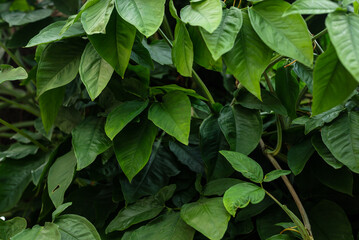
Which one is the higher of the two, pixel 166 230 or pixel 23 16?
pixel 23 16

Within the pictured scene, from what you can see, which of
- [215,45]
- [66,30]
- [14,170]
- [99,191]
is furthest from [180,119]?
[14,170]

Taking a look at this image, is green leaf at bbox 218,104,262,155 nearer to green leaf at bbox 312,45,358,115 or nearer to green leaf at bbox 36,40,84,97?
green leaf at bbox 312,45,358,115

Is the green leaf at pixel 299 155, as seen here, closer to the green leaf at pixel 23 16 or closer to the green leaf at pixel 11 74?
the green leaf at pixel 11 74

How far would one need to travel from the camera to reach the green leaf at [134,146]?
0.85 meters

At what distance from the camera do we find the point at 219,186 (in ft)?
2.92

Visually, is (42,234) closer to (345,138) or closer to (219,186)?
(219,186)

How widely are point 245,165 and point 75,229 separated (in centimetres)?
39

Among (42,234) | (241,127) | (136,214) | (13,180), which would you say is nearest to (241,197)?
(241,127)

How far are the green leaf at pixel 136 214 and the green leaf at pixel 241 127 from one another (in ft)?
0.83

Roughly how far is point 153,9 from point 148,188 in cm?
47

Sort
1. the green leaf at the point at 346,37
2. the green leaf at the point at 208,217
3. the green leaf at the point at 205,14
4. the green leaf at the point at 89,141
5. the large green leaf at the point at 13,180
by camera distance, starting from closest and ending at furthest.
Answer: the green leaf at the point at 346,37 < the green leaf at the point at 205,14 < the green leaf at the point at 208,217 < the green leaf at the point at 89,141 < the large green leaf at the point at 13,180

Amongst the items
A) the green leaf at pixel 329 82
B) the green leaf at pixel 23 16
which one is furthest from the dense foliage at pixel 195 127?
the green leaf at pixel 23 16

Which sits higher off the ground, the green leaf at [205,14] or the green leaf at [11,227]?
the green leaf at [205,14]

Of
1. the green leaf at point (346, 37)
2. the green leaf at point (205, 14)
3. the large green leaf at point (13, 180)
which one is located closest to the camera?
the green leaf at point (346, 37)
